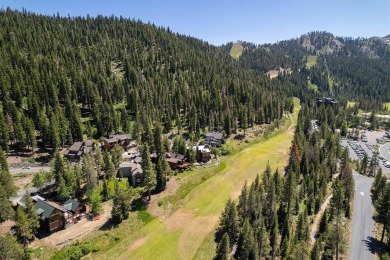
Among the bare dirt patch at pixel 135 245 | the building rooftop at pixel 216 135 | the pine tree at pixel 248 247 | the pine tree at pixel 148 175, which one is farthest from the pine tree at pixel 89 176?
the building rooftop at pixel 216 135

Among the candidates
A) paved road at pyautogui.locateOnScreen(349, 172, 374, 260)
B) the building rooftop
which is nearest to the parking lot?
paved road at pyautogui.locateOnScreen(349, 172, 374, 260)

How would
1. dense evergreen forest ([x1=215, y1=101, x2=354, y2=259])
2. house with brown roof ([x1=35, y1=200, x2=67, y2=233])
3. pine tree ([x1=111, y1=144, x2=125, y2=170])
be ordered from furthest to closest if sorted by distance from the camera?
pine tree ([x1=111, y1=144, x2=125, y2=170]) → house with brown roof ([x1=35, y1=200, x2=67, y2=233]) → dense evergreen forest ([x1=215, y1=101, x2=354, y2=259])

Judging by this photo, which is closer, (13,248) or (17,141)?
(13,248)

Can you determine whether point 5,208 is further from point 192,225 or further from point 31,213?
point 192,225

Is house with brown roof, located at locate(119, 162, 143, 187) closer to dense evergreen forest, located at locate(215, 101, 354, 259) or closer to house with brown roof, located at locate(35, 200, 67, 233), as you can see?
house with brown roof, located at locate(35, 200, 67, 233)

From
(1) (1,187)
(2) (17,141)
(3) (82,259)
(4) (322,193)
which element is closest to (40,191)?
(1) (1,187)

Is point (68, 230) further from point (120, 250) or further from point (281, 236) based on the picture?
point (281, 236)

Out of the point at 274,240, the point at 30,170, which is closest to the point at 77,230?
the point at 30,170
